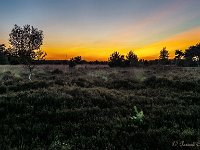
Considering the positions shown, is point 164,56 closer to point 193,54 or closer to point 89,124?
point 193,54

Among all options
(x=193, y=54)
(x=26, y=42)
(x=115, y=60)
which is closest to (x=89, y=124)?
(x=26, y=42)

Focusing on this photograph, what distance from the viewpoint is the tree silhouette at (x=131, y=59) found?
73850 millimetres

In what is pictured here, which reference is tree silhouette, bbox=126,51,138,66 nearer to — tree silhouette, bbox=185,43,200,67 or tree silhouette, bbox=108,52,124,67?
tree silhouette, bbox=108,52,124,67

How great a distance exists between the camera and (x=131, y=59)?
78.8m

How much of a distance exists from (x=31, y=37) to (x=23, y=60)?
2735 mm

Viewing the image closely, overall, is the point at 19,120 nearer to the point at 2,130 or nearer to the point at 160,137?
the point at 2,130

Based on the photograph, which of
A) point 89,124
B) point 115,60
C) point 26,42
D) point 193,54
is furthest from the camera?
point 193,54

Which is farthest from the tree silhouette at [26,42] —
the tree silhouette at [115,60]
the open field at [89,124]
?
the tree silhouette at [115,60]

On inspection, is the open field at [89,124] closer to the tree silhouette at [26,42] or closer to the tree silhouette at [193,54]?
the tree silhouette at [26,42]

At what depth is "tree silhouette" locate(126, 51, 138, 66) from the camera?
7385 cm

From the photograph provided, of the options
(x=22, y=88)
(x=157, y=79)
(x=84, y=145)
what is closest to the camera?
(x=84, y=145)

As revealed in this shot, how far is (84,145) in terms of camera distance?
7.50 meters

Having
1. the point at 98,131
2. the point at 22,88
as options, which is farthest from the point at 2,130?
the point at 22,88

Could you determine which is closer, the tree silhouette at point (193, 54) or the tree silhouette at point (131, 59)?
the tree silhouette at point (131, 59)
